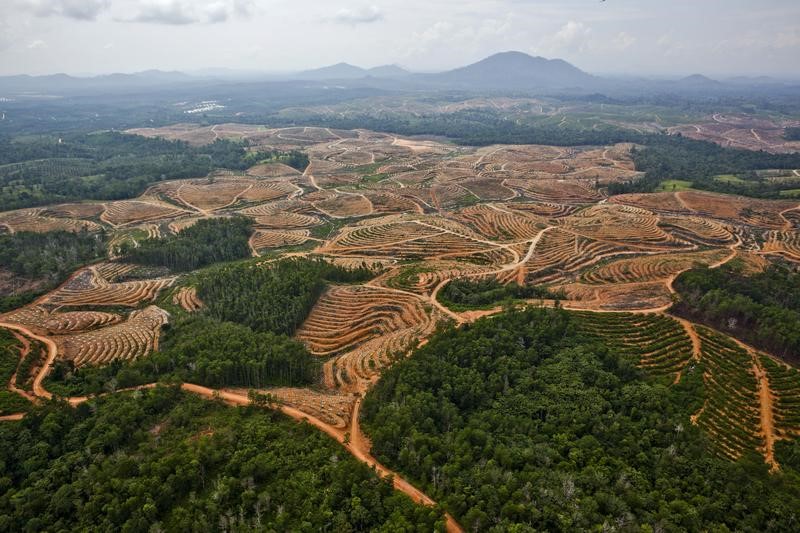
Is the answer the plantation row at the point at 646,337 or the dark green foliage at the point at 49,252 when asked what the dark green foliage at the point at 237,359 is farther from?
the dark green foliage at the point at 49,252

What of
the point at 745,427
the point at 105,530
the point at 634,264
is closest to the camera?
the point at 105,530

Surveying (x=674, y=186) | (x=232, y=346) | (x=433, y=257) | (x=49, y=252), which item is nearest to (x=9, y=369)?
(x=232, y=346)

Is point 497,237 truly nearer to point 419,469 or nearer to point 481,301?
point 481,301

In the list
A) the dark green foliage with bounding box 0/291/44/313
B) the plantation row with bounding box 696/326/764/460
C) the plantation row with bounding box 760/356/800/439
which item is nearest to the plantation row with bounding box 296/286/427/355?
the plantation row with bounding box 696/326/764/460

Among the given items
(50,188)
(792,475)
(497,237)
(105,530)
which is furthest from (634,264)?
(50,188)

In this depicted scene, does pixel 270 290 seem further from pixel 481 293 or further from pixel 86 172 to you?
pixel 86 172

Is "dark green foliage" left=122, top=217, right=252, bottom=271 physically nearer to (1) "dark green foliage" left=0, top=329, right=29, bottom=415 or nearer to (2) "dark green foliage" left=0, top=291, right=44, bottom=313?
(2) "dark green foliage" left=0, top=291, right=44, bottom=313
